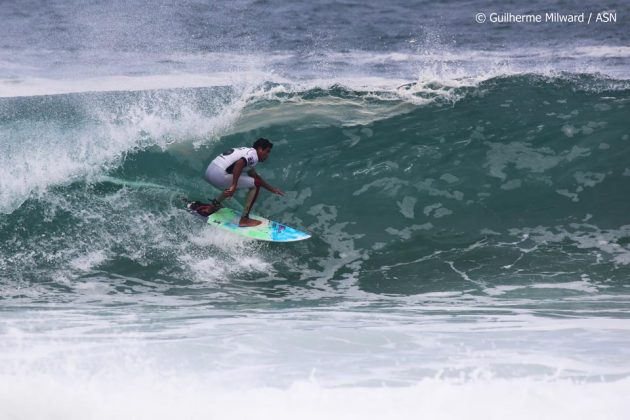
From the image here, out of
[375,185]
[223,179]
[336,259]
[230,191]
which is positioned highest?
[223,179]

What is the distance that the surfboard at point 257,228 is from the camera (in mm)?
9203

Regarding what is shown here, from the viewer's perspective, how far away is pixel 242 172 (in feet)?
30.5

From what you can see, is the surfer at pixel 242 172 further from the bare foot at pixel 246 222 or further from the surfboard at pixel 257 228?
the surfboard at pixel 257 228

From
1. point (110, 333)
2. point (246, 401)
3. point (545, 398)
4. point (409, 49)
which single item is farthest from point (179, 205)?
point (409, 49)

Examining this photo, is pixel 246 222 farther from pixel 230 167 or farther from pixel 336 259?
pixel 336 259

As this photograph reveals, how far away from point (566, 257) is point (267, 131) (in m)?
5.12

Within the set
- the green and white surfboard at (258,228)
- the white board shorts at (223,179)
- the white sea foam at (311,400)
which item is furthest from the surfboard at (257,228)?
the white sea foam at (311,400)

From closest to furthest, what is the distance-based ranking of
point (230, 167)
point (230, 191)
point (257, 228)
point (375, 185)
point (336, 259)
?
point (230, 191) < point (230, 167) < point (257, 228) < point (336, 259) < point (375, 185)

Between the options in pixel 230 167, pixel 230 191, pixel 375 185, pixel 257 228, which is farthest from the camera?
pixel 375 185

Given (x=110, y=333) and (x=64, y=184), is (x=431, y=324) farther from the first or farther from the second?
(x=64, y=184)

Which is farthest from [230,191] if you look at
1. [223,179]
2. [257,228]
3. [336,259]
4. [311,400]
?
[311,400]

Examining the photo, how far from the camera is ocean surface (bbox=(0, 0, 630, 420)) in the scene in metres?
5.57

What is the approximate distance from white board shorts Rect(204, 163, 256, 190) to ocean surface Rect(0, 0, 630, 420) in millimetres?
685

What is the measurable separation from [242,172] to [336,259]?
150 centimetres
